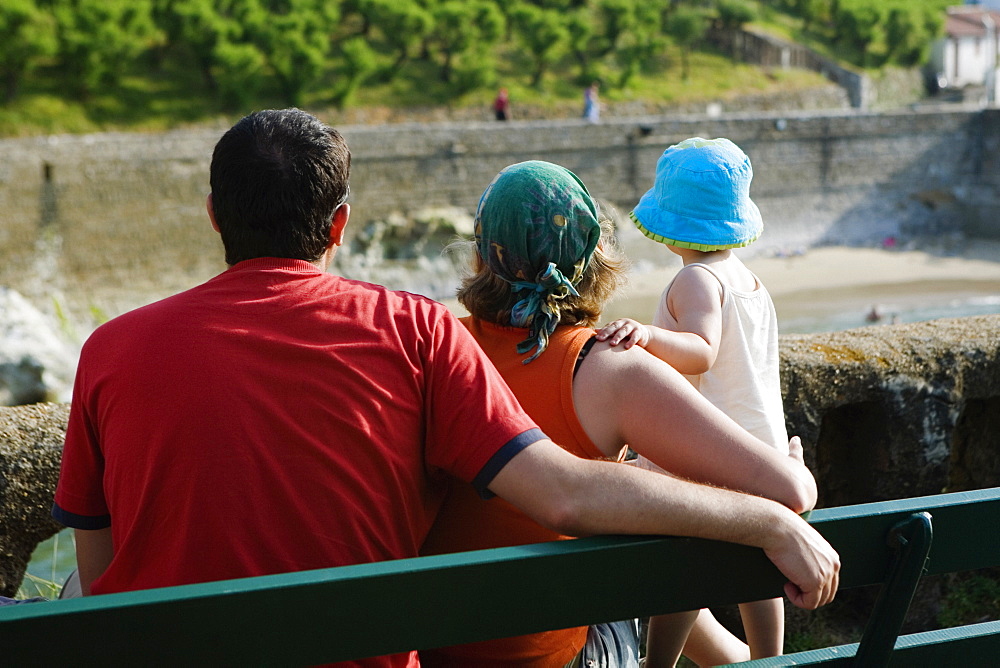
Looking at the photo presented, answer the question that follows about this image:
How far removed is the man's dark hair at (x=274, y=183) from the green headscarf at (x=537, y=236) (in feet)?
1.07

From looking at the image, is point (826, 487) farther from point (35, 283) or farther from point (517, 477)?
point (35, 283)

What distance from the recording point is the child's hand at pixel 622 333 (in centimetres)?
177

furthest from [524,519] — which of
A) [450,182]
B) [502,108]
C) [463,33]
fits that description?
[463,33]

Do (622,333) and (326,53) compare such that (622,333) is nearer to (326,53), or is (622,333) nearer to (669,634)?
(669,634)

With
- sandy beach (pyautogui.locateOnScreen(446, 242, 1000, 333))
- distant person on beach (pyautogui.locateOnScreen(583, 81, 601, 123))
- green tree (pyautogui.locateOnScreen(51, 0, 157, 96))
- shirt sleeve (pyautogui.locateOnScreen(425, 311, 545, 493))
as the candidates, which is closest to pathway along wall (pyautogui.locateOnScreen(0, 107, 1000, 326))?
sandy beach (pyautogui.locateOnScreen(446, 242, 1000, 333))

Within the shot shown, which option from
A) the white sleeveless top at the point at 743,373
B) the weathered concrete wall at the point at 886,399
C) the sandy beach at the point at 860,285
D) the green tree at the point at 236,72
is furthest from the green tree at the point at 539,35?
the white sleeveless top at the point at 743,373

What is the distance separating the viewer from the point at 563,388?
5.78 ft

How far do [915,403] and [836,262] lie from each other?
2467 cm

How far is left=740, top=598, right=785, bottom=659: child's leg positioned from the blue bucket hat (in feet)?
2.78

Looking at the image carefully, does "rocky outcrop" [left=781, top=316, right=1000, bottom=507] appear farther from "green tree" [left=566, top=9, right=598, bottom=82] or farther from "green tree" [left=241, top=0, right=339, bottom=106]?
"green tree" [left=566, top=9, right=598, bottom=82]

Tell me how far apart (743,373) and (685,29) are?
112ft

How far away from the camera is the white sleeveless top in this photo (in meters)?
2.37

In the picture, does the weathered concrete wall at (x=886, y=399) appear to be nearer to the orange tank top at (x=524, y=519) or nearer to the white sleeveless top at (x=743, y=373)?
the white sleeveless top at (x=743, y=373)

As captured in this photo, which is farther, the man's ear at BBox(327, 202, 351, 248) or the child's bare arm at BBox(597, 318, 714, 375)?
the child's bare arm at BBox(597, 318, 714, 375)
